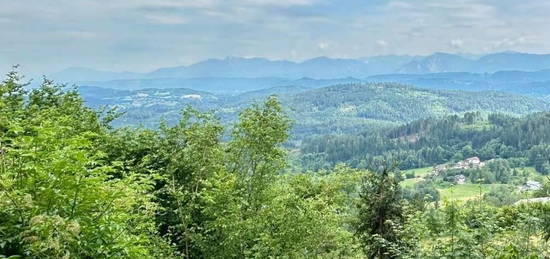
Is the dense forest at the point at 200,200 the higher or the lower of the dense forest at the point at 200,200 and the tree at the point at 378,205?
Answer: the higher

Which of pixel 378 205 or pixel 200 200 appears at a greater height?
pixel 200 200

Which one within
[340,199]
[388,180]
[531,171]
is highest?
[388,180]

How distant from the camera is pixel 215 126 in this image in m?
24.7

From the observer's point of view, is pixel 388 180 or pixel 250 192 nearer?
pixel 250 192

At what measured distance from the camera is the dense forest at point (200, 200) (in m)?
8.59

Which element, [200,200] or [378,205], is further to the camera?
[378,205]

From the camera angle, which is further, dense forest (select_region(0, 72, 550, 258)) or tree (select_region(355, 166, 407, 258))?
tree (select_region(355, 166, 407, 258))

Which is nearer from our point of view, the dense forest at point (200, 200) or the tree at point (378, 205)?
the dense forest at point (200, 200)

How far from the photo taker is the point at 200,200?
71.9ft

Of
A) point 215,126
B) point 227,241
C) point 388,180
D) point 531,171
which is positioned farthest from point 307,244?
point 531,171

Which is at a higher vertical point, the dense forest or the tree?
the dense forest

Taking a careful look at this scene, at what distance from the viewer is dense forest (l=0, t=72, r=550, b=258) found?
8586 millimetres

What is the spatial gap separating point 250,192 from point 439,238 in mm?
10830

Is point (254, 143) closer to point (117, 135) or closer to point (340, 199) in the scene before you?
point (117, 135)
